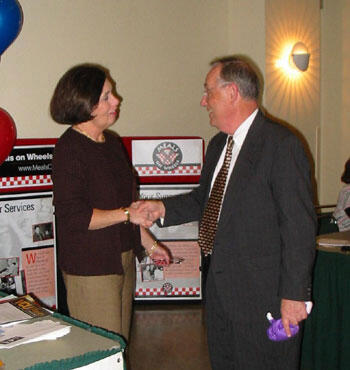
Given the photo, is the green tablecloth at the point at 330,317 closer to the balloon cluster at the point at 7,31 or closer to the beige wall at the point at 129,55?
the balloon cluster at the point at 7,31

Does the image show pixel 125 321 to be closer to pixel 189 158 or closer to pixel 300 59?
pixel 189 158

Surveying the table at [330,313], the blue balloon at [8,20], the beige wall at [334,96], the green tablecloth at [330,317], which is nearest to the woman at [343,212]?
the table at [330,313]

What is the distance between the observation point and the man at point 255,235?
1.87m

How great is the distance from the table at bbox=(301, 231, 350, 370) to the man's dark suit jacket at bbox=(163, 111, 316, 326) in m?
0.93

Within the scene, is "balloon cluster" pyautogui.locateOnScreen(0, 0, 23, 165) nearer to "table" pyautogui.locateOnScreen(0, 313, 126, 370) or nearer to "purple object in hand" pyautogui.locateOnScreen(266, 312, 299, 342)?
"table" pyautogui.locateOnScreen(0, 313, 126, 370)

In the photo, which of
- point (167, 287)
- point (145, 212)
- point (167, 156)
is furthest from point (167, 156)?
point (145, 212)

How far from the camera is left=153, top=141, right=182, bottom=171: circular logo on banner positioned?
421cm

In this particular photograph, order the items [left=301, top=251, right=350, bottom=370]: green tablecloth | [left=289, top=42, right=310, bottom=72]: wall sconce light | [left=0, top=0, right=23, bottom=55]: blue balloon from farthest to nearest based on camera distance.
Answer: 1. [left=289, top=42, right=310, bottom=72]: wall sconce light
2. [left=301, top=251, right=350, bottom=370]: green tablecloth
3. [left=0, top=0, right=23, bottom=55]: blue balloon

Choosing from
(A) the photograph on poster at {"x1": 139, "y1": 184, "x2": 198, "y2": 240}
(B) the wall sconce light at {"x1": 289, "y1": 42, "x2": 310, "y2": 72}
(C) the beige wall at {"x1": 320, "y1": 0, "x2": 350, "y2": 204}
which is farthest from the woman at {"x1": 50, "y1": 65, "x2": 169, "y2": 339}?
(C) the beige wall at {"x1": 320, "y1": 0, "x2": 350, "y2": 204}

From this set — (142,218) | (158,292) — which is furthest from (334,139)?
(142,218)

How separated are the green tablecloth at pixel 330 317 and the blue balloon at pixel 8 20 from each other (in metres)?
2.05

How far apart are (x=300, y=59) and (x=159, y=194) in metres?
2.12

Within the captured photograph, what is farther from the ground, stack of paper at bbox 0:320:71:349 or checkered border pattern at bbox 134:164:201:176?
checkered border pattern at bbox 134:164:201:176

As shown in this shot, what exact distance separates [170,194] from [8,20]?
6.70ft
